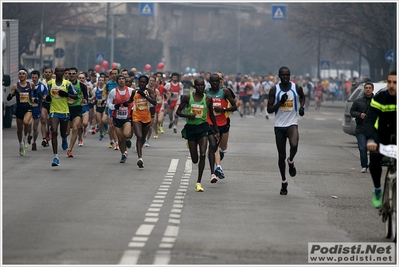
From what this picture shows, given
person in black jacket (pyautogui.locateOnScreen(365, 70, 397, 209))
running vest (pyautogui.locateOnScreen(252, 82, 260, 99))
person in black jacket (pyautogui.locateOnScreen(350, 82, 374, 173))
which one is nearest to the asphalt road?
person in black jacket (pyautogui.locateOnScreen(350, 82, 374, 173))

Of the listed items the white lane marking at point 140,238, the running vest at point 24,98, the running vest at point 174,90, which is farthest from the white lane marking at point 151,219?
the running vest at point 174,90

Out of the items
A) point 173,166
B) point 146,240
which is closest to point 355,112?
point 173,166

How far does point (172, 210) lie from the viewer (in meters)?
12.3

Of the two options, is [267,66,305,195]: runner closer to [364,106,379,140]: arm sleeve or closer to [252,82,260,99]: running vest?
[364,106,379,140]: arm sleeve

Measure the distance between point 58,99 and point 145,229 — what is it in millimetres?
8973

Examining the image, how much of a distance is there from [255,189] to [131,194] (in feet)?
6.59

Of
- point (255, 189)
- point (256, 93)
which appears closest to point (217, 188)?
point (255, 189)

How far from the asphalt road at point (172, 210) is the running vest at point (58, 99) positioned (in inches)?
38.5

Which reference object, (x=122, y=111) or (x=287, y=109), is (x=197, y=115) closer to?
(x=287, y=109)

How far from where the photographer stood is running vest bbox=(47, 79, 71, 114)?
62.7 ft

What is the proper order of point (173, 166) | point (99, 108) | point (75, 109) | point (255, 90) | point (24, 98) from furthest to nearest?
point (255, 90) → point (99, 108) → point (24, 98) → point (75, 109) → point (173, 166)

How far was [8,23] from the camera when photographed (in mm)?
31766

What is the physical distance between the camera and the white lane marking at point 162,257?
860 centimetres

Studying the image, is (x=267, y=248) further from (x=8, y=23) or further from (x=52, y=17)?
(x=52, y=17)
